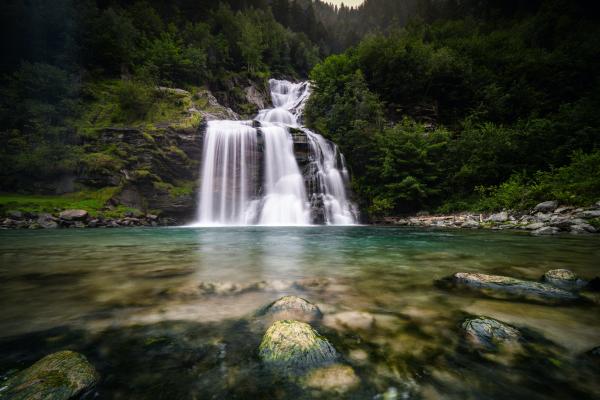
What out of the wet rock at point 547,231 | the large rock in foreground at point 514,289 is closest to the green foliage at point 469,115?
the wet rock at point 547,231

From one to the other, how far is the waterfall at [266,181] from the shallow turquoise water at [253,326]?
13250 millimetres

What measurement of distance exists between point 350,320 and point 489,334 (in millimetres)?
1096

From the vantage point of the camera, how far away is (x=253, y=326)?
7.75 feet

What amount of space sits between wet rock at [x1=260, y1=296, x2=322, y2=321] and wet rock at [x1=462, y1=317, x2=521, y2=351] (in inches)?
49.7

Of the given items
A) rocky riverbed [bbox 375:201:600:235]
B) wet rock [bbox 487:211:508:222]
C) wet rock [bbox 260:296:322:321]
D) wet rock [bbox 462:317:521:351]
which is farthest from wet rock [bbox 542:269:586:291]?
wet rock [bbox 487:211:508:222]

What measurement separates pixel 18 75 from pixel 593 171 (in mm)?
38203

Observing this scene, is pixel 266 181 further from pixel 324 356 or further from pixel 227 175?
pixel 324 356

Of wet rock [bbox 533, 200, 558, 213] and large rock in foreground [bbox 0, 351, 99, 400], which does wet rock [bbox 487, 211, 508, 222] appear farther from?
large rock in foreground [bbox 0, 351, 99, 400]

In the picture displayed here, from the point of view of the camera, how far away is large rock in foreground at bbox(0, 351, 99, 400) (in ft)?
4.41

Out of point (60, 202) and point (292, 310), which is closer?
point (292, 310)

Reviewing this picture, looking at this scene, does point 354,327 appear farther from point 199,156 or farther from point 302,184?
point 199,156

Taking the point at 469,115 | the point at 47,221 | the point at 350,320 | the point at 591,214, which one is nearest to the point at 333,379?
the point at 350,320

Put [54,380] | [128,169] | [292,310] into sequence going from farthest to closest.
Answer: [128,169] → [292,310] → [54,380]

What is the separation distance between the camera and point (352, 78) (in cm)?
2583
